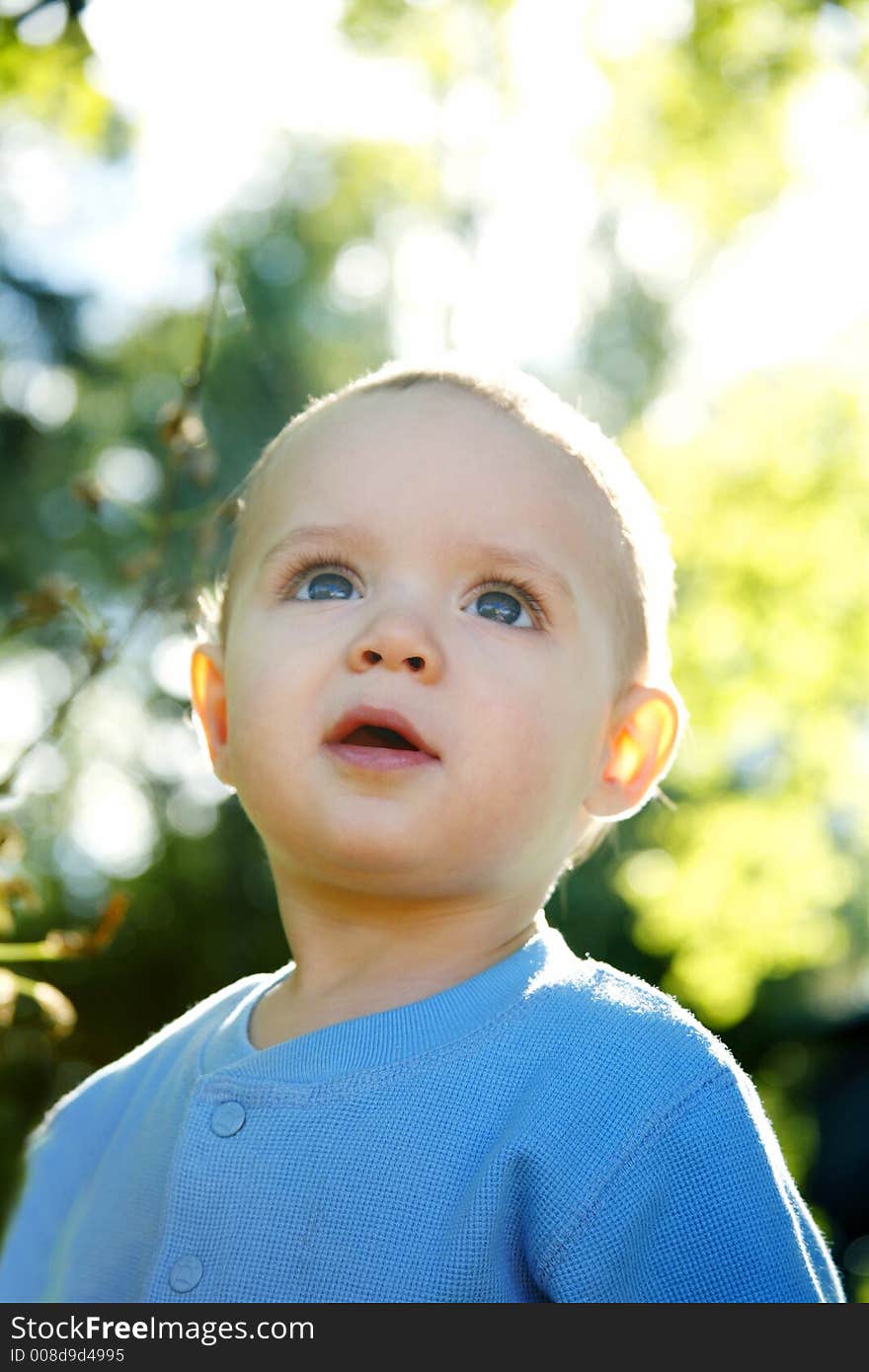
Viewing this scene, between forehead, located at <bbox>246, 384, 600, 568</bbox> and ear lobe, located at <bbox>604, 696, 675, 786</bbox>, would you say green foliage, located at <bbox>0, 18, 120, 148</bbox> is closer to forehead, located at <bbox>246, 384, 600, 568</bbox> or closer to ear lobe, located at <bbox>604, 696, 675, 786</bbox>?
forehead, located at <bbox>246, 384, 600, 568</bbox>

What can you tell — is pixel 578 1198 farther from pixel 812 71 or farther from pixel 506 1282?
pixel 812 71

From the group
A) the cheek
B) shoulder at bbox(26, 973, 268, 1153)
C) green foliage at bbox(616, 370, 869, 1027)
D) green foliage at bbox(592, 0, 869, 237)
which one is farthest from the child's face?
green foliage at bbox(616, 370, 869, 1027)

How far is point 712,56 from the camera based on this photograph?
19.6ft

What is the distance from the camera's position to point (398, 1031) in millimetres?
1395

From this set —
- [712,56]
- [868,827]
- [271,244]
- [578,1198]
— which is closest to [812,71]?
[712,56]

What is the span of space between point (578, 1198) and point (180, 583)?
872 millimetres

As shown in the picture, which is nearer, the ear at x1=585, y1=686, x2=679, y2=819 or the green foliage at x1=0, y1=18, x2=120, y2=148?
the ear at x1=585, y1=686, x2=679, y2=819

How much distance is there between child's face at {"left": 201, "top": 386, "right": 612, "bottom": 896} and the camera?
1.42 metres

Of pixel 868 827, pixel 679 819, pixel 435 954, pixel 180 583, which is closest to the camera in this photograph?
pixel 435 954

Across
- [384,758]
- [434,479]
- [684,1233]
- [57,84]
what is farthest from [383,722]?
[57,84]

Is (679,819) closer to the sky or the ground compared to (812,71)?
closer to the ground

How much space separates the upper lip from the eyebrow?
0.66 feet

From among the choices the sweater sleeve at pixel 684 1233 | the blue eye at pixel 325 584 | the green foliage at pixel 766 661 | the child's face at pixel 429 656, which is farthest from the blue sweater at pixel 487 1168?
the green foliage at pixel 766 661

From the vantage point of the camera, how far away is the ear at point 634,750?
1658 millimetres
